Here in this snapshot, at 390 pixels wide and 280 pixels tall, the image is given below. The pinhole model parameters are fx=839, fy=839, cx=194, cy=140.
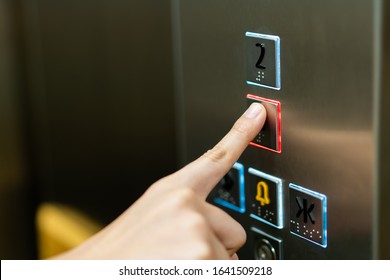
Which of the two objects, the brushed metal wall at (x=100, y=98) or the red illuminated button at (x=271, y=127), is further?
the brushed metal wall at (x=100, y=98)

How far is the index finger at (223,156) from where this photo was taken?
0.90 m

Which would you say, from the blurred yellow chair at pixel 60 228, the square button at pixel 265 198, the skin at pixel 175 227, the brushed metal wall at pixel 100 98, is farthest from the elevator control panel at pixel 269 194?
the blurred yellow chair at pixel 60 228

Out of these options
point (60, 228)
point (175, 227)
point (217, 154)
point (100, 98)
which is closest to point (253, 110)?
point (217, 154)

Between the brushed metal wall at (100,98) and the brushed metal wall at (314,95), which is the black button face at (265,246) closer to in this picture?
the brushed metal wall at (314,95)

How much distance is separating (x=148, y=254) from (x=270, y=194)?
0.82 feet

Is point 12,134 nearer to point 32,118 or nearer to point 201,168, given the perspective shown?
point 32,118

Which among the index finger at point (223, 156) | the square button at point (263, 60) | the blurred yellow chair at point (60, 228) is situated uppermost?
the square button at point (263, 60)

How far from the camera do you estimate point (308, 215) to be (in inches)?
39.1

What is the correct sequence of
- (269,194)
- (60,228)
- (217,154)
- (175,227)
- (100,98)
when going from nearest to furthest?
(175,227) < (217,154) < (269,194) < (100,98) < (60,228)

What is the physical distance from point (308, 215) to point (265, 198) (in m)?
0.07

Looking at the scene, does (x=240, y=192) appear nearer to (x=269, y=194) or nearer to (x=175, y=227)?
(x=269, y=194)

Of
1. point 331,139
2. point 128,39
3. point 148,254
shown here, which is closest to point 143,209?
point 148,254

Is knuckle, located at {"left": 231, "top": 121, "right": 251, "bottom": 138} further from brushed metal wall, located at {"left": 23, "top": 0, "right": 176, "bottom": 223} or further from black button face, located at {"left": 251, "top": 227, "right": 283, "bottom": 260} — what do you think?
brushed metal wall, located at {"left": 23, "top": 0, "right": 176, "bottom": 223}

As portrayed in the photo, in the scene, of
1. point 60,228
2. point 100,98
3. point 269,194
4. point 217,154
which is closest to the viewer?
point 217,154
